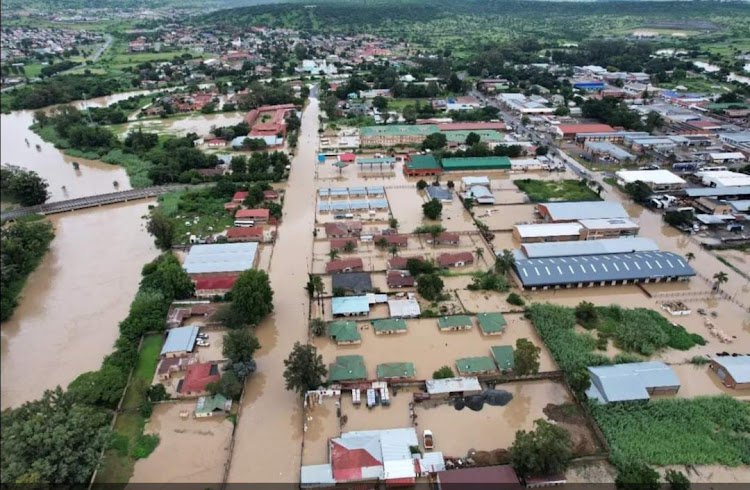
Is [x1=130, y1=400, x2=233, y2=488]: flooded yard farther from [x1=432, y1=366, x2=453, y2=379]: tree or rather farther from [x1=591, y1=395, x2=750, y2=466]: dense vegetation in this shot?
[x1=591, y1=395, x2=750, y2=466]: dense vegetation

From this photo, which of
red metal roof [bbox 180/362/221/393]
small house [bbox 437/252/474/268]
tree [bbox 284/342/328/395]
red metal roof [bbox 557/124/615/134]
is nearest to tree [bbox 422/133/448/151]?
red metal roof [bbox 557/124/615/134]

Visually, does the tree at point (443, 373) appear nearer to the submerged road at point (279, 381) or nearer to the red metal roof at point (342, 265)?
the submerged road at point (279, 381)

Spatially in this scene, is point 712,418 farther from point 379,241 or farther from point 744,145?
point 744,145

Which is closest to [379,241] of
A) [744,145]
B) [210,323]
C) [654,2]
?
[210,323]

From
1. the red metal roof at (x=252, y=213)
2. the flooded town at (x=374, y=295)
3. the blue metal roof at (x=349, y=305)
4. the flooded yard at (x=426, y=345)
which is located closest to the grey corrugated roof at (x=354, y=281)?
the flooded town at (x=374, y=295)

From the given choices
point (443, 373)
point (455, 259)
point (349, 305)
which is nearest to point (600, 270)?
point (455, 259)

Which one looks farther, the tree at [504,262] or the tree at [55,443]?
the tree at [504,262]
